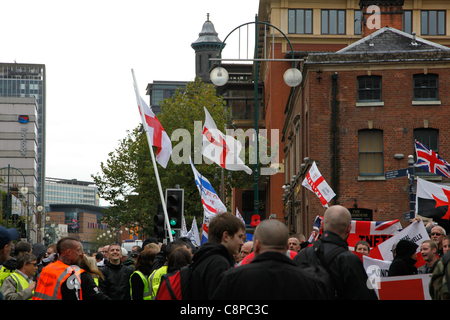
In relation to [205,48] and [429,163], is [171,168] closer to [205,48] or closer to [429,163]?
[429,163]

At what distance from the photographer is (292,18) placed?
51.8m

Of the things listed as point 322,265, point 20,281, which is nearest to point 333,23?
point 20,281

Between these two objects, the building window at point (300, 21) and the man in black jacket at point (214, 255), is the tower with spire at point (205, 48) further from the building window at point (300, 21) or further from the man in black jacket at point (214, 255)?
the man in black jacket at point (214, 255)

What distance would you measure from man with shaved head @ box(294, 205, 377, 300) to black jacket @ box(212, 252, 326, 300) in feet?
3.01

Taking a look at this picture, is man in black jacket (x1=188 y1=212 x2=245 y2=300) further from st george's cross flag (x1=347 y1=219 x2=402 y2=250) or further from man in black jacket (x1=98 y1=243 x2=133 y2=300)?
st george's cross flag (x1=347 y1=219 x2=402 y2=250)

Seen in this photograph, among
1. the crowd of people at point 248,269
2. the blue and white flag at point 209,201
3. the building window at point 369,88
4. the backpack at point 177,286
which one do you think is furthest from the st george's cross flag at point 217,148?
the backpack at point 177,286

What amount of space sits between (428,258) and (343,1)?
45517mm

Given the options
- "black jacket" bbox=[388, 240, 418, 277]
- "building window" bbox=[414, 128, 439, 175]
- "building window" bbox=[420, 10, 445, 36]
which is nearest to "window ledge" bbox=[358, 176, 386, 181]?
"building window" bbox=[414, 128, 439, 175]

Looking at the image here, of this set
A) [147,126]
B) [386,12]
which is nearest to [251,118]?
[386,12]

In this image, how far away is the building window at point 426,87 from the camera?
27.2m

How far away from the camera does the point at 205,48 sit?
141 meters

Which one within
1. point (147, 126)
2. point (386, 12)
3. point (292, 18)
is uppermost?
point (292, 18)

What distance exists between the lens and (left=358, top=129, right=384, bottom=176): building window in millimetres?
27141
